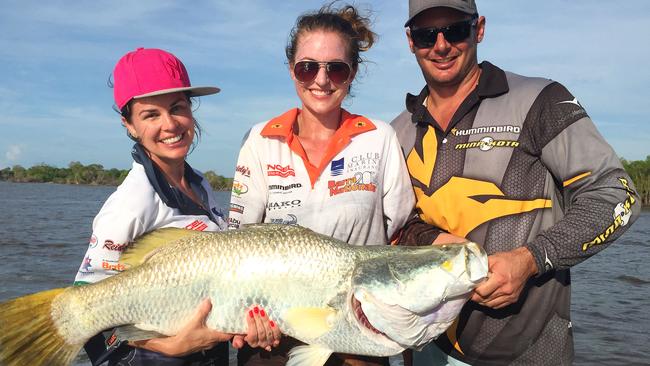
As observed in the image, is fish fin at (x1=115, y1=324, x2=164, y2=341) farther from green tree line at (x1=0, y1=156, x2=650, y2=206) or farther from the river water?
green tree line at (x1=0, y1=156, x2=650, y2=206)

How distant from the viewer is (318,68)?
405 cm

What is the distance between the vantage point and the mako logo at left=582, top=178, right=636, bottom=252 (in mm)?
3459

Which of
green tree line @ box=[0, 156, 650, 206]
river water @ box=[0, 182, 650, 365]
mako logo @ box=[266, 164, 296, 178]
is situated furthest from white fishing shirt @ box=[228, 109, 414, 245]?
green tree line @ box=[0, 156, 650, 206]

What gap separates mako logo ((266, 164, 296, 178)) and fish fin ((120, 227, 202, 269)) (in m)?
0.70

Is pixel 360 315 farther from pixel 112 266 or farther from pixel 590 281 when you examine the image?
pixel 590 281

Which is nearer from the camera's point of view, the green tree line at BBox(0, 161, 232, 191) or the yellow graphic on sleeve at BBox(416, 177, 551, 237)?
the yellow graphic on sleeve at BBox(416, 177, 551, 237)

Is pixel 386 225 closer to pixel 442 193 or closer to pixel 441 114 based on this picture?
pixel 442 193

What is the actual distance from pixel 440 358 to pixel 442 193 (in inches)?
48.6

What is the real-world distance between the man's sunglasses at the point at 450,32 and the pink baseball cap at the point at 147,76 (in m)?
1.73

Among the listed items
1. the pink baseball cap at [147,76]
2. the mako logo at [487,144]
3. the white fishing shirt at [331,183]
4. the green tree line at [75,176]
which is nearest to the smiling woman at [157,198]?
the pink baseball cap at [147,76]

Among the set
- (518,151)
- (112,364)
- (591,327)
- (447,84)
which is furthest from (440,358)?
(591,327)

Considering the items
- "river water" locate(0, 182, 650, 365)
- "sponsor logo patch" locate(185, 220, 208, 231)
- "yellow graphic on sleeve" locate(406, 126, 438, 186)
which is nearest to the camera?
"sponsor logo patch" locate(185, 220, 208, 231)

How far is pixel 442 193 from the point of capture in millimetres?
4145

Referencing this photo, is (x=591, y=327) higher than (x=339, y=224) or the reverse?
the reverse
